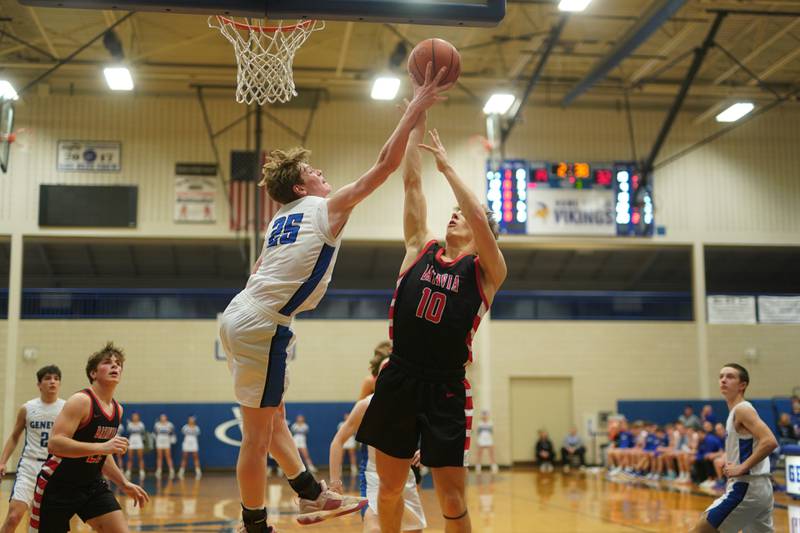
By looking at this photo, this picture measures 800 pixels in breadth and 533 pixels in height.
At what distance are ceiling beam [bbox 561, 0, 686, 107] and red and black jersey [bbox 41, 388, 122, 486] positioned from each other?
1242 cm

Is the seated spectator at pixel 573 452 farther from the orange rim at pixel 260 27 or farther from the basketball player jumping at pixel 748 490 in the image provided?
the orange rim at pixel 260 27

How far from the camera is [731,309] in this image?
21609 mm

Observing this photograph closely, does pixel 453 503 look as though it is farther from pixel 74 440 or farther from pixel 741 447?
pixel 741 447

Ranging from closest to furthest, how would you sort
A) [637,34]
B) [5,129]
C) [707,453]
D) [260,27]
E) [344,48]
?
[260,27], [637,34], [707,453], [344,48], [5,129]

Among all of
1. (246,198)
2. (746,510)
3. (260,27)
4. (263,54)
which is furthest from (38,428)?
(246,198)

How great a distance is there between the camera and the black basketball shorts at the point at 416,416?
14.0 ft

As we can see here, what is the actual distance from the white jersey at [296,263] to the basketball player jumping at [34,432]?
416 cm

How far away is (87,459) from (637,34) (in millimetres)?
13819

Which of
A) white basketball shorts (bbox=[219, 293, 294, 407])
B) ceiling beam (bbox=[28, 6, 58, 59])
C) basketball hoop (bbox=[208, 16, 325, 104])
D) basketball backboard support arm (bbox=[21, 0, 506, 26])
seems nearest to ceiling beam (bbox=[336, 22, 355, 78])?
ceiling beam (bbox=[28, 6, 58, 59])

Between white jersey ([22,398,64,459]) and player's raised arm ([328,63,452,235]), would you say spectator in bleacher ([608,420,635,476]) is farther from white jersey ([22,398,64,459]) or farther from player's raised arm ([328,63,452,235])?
player's raised arm ([328,63,452,235])

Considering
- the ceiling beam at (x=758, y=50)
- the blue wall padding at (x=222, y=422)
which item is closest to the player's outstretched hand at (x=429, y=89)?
the blue wall padding at (x=222, y=422)

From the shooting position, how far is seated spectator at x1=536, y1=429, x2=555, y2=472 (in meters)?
20.5

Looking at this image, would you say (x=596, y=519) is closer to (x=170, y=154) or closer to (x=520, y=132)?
(x=520, y=132)

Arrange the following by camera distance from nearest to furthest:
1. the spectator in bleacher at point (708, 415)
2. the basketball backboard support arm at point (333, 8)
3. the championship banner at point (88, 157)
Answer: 1. the basketball backboard support arm at point (333, 8)
2. the spectator in bleacher at point (708, 415)
3. the championship banner at point (88, 157)
